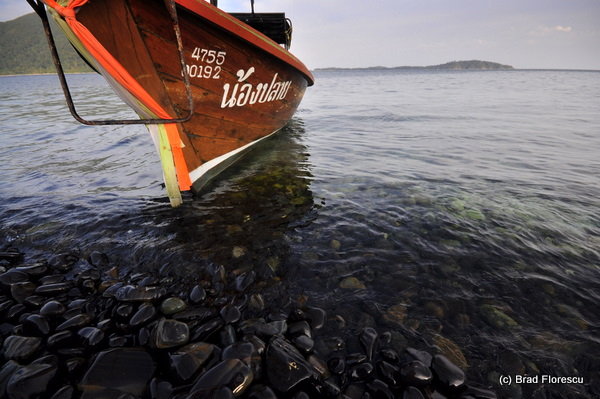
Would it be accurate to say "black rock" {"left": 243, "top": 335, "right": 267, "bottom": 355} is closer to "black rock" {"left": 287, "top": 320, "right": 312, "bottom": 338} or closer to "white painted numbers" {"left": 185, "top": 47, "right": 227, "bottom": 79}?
"black rock" {"left": 287, "top": 320, "right": 312, "bottom": 338}

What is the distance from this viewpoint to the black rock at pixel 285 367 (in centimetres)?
186

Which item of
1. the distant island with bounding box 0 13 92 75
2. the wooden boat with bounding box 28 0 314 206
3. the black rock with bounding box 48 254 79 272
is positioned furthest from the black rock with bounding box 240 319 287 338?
the distant island with bounding box 0 13 92 75

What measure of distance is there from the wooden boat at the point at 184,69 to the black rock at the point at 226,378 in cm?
266

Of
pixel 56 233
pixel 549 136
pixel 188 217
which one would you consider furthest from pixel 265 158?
pixel 549 136

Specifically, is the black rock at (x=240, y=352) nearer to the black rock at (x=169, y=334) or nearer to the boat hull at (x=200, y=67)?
the black rock at (x=169, y=334)

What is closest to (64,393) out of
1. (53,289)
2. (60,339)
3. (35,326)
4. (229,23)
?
(60,339)

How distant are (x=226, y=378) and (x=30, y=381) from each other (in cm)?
121

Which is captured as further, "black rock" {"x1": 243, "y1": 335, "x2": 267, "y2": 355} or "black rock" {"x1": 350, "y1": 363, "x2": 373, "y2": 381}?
"black rock" {"x1": 243, "y1": 335, "x2": 267, "y2": 355}

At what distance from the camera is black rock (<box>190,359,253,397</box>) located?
1.75 meters

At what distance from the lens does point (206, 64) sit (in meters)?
4.25

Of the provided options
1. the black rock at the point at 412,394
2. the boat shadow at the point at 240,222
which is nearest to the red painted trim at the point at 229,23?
the boat shadow at the point at 240,222

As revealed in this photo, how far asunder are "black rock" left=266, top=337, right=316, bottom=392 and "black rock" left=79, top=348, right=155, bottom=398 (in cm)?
81

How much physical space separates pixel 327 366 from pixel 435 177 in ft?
17.0

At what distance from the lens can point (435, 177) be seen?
610cm
